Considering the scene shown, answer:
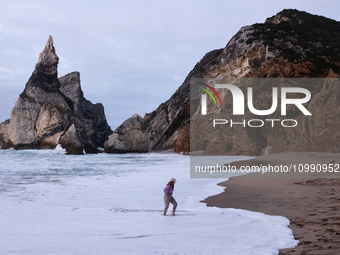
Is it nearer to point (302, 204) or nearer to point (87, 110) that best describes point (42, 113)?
point (87, 110)

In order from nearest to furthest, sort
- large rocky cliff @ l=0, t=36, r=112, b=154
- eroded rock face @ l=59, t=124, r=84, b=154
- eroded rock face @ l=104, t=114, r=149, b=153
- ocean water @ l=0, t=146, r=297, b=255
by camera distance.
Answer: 1. ocean water @ l=0, t=146, r=297, b=255
2. eroded rock face @ l=59, t=124, r=84, b=154
3. eroded rock face @ l=104, t=114, r=149, b=153
4. large rocky cliff @ l=0, t=36, r=112, b=154

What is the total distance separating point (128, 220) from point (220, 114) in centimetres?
3943

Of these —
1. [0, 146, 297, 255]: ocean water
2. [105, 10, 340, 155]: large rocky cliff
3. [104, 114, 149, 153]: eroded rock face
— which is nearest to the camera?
[0, 146, 297, 255]: ocean water

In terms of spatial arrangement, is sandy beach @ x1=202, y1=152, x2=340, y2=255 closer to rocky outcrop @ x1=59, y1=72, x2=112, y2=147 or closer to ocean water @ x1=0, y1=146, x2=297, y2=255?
ocean water @ x1=0, y1=146, x2=297, y2=255

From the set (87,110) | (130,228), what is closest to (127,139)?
(87,110)

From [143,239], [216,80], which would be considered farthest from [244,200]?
[216,80]

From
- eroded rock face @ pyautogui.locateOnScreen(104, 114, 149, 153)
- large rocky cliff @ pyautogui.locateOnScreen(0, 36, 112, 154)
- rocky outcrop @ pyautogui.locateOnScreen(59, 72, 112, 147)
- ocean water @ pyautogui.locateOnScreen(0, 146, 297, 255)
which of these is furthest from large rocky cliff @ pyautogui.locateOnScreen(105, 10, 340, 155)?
rocky outcrop @ pyautogui.locateOnScreen(59, 72, 112, 147)

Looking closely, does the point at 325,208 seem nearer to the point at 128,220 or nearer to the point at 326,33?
the point at 128,220

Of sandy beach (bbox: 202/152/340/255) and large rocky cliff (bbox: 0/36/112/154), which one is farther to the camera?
large rocky cliff (bbox: 0/36/112/154)

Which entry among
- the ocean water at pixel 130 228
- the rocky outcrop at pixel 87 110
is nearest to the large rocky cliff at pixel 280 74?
the ocean water at pixel 130 228

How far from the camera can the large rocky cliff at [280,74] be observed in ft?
89.1

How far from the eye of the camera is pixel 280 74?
36.7m

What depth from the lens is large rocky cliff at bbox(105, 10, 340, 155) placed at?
2717 centimetres

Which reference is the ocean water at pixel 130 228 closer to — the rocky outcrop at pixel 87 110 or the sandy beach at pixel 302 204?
the sandy beach at pixel 302 204
